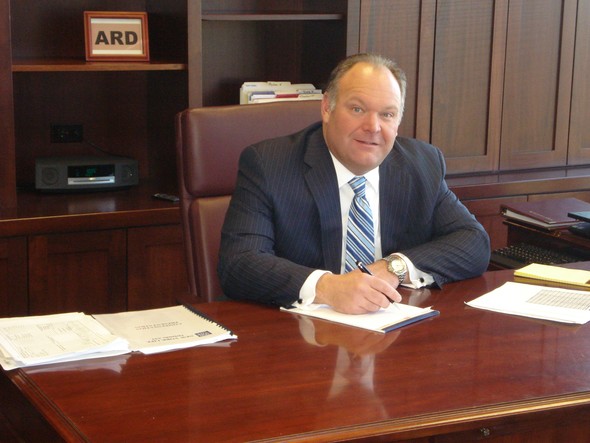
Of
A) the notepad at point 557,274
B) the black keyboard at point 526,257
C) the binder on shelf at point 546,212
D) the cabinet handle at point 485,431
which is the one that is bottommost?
the cabinet handle at point 485,431

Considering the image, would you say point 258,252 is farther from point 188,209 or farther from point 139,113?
point 139,113

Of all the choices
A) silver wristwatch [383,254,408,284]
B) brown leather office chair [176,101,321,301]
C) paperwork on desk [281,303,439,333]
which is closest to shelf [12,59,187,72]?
brown leather office chair [176,101,321,301]

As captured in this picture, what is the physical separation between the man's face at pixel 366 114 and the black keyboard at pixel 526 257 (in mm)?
508

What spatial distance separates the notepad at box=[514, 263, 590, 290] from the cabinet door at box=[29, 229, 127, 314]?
1.50 meters

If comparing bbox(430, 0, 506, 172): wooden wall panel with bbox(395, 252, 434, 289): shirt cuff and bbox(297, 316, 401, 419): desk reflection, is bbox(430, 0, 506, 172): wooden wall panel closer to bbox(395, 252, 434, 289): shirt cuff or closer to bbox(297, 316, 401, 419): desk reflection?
bbox(395, 252, 434, 289): shirt cuff

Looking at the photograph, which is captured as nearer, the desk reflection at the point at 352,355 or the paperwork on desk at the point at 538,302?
the desk reflection at the point at 352,355

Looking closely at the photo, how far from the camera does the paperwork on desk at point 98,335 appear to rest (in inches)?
68.1

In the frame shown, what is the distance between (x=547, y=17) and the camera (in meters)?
4.03

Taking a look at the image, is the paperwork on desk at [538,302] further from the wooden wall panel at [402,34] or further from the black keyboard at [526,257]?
the wooden wall panel at [402,34]

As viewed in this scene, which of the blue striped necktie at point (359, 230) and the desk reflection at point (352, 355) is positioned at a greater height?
the blue striped necktie at point (359, 230)

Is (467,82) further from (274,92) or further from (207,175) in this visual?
(207,175)

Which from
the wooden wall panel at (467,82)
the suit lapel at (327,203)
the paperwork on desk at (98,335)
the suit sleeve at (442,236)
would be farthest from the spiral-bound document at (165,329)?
the wooden wall panel at (467,82)

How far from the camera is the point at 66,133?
3.80 metres

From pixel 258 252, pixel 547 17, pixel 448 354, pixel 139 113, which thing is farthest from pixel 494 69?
pixel 448 354
